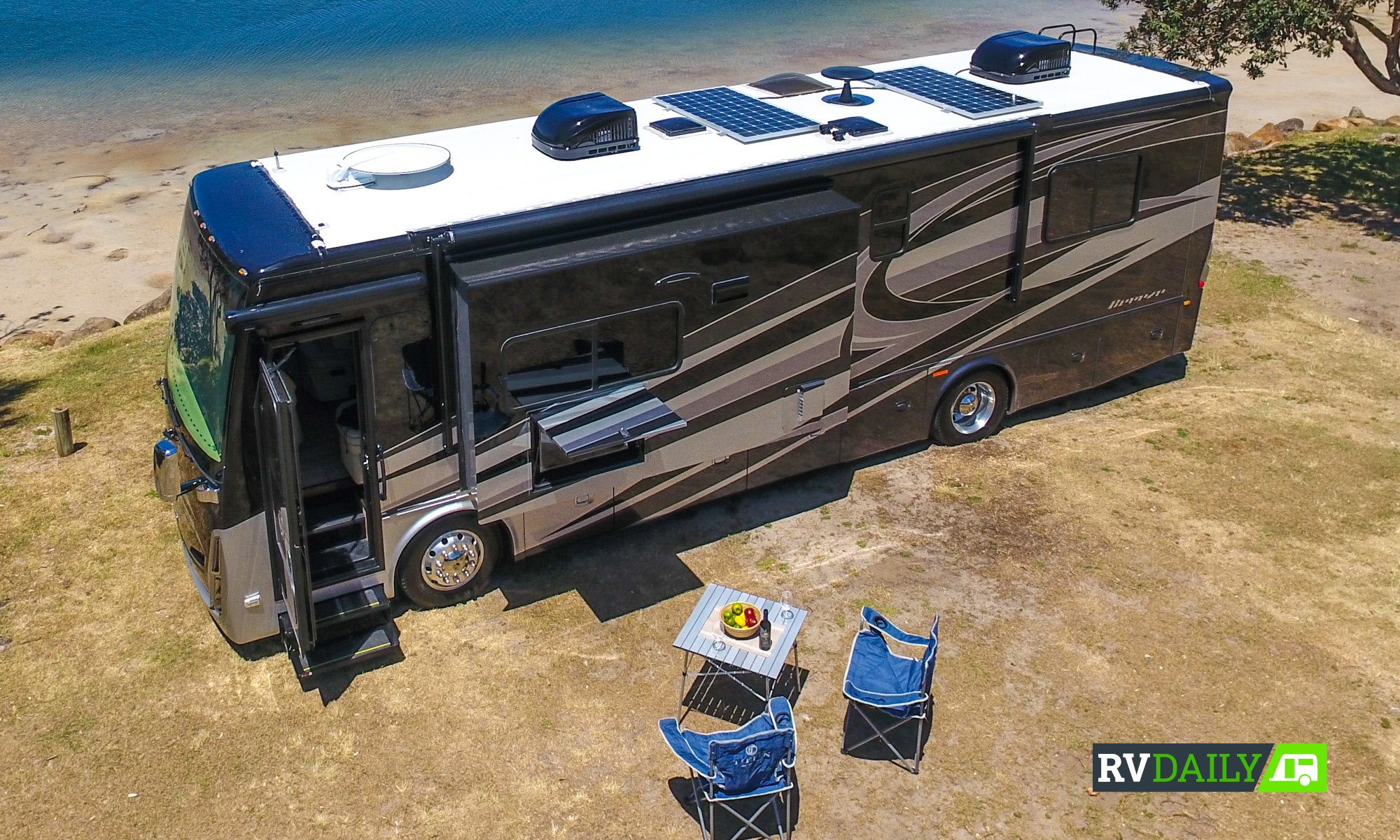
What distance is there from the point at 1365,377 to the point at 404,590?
→ 9095 mm

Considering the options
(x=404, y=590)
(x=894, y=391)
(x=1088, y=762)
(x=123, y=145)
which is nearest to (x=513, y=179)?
(x=404, y=590)

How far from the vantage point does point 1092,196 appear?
1036 cm

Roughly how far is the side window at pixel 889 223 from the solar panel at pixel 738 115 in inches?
29.2

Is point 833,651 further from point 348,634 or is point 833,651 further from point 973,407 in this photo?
point 973,407

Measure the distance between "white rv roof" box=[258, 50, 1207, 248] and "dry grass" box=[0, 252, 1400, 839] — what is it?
274 centimetres

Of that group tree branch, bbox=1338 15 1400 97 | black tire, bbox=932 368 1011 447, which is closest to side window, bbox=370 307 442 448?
black tire, bbox=932 368 1011 447

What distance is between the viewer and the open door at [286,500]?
6852mm

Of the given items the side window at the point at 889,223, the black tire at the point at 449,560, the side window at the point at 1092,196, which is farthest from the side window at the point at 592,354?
the side window at the point at 1092,196

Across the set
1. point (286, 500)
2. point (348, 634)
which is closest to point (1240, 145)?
point (348, 634)

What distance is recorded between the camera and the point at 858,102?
9.96 meters

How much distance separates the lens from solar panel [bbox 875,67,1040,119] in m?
9.82

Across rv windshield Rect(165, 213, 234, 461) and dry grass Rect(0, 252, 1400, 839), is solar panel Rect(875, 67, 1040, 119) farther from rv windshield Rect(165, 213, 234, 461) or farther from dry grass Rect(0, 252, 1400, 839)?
rv windshield Rect(165, 213, 234, 461)

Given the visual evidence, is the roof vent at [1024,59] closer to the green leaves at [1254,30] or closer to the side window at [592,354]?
the side window at [592,354]

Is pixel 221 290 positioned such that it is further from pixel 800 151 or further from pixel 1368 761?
pixel 1368 761
